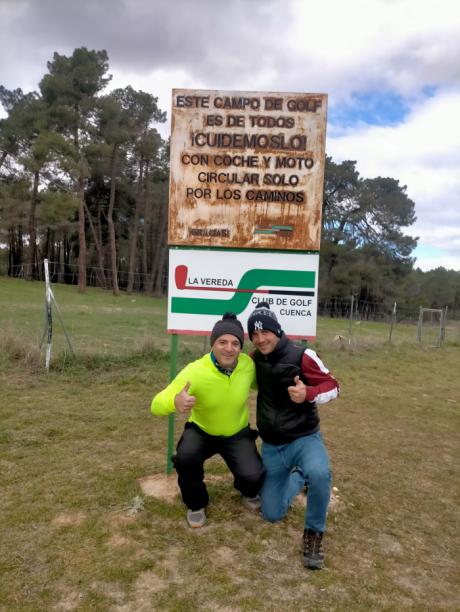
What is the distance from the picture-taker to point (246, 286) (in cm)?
357

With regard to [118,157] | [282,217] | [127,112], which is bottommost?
[282,217]

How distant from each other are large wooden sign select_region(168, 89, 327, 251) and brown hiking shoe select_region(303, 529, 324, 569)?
1.95 m

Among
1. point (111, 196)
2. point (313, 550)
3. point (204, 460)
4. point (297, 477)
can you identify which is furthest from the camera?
point (111, 196)

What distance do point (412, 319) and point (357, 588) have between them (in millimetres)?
31790

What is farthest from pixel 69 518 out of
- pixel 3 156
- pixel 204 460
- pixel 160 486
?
pixel 3 156

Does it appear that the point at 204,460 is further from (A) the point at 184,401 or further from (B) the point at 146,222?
(B) the point at 146,222

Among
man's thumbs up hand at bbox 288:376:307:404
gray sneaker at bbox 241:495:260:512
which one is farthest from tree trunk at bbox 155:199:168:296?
man's thumbs up hand at bbox 288:376:307:404

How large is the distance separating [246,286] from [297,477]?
1.41m

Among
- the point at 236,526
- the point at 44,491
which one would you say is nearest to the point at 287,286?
the point at 236,526

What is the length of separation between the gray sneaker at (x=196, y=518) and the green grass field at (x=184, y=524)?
0.23 ft

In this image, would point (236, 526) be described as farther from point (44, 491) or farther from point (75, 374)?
point (75, 374)

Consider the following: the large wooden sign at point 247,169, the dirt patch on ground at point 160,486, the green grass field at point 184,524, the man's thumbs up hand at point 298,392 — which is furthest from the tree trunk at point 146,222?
the man's thumbs up hand at point 298,392

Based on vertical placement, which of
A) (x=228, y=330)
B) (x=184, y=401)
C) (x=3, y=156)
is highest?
(x=3, y=156)

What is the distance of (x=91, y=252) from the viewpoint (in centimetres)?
4475
